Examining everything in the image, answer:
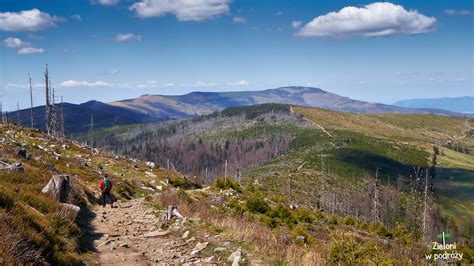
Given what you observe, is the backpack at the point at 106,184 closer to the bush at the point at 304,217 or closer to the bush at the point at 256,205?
the bush at the point at 256,205

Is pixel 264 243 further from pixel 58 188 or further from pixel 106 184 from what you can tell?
pixel 106 184

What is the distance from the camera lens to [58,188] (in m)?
18.5

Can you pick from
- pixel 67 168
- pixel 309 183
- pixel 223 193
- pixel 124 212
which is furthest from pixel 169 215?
pixel 309 183

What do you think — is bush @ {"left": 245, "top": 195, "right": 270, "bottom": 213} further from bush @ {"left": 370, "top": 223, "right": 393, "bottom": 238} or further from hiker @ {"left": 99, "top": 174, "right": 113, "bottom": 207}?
bush @ {"left": 370, "top": 223, "right": 393, "bottom": 238}

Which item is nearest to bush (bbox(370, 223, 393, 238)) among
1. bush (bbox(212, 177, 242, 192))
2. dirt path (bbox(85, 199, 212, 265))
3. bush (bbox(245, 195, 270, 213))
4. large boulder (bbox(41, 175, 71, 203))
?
bush (bbox(212, 177, 242, 192))

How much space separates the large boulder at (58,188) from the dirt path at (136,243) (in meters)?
2.02

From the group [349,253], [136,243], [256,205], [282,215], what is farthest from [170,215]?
[282,215]

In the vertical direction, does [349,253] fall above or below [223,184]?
above

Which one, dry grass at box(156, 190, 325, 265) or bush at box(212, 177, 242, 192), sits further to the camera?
bush at box(212, 177, 242, 192)

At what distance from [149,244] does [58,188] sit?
677 cm

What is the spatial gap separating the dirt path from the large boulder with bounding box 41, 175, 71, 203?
79.4 inches

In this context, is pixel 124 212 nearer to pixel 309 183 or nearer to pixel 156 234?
pixel 156 234

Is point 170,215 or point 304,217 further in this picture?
point 304,217

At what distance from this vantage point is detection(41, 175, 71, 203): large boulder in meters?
18.3
